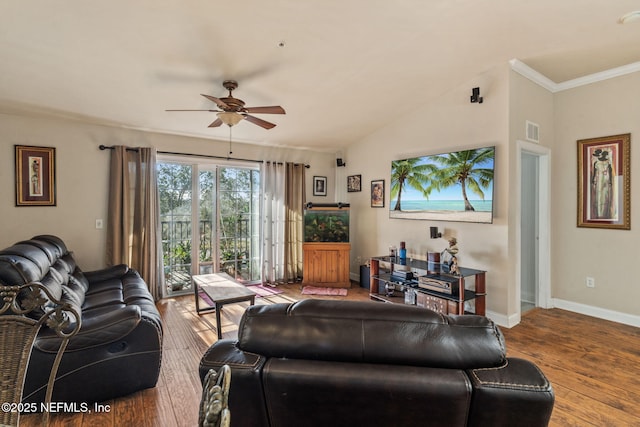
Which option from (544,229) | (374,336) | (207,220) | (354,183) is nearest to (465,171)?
(544,229)

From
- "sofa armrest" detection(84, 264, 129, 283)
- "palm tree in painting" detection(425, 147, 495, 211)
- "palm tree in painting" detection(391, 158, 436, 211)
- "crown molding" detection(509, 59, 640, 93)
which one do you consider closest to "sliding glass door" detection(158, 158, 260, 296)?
"sofa armrest" detection(84, 264, 129, 283)

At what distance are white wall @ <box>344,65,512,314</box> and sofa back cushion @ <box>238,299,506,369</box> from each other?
2.79 meters

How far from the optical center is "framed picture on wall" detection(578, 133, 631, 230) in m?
3.38

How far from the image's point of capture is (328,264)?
16.3ft

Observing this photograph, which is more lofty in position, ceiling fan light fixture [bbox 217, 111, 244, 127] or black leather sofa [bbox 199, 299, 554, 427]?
ceiling fan light fixture [bbox 217, 111, 244, 127]

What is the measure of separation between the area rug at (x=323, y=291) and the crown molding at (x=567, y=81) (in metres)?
3.57

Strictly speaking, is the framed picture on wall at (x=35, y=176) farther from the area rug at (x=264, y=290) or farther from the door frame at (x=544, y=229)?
the door frame at (x=544, y=229)

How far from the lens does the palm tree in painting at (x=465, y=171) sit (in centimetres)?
345

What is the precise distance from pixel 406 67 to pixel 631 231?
303 cm

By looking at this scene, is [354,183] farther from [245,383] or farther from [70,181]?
[245,383]

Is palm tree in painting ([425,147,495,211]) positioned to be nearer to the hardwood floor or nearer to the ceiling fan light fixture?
the hardwood floor

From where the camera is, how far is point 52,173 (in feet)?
12.0

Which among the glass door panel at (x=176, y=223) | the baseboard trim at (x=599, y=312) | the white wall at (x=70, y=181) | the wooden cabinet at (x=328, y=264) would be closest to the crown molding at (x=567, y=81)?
the baseboard trim at (x=599, y=312)

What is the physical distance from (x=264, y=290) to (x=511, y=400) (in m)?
4.27
